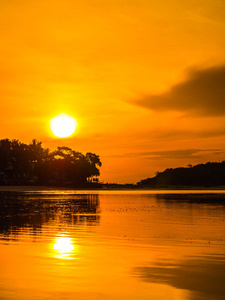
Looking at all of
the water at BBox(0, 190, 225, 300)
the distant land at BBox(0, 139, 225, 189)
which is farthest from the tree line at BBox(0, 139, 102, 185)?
the water at BBox(0, 190, 225, 300)

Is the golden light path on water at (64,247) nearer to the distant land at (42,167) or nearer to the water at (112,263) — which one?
the water at (112,263)

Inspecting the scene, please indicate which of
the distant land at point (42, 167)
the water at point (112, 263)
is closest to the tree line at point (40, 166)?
the distant land at point (42, 167)

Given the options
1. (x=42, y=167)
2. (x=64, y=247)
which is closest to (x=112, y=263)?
(x=64, y=247)

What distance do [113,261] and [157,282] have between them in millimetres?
4060

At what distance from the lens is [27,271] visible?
16.4 m

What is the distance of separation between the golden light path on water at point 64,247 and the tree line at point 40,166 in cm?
12640

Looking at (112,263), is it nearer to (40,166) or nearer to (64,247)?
(64,247)

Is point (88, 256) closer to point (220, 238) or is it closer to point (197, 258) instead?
point (197, 258)

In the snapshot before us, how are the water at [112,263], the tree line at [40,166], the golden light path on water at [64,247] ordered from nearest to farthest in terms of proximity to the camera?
the water at [112,263] < the golden light path on water at [64,247] < the tree line at [40,166]

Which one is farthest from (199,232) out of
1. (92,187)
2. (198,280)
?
(92,187)

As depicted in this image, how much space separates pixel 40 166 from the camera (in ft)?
540

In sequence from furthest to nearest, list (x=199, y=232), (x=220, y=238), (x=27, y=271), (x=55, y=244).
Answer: (x=199, y=232)
(x=220, y=238)
(x=55, y=244)
(x=27, y=271)

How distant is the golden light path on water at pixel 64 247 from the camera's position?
64.4ft

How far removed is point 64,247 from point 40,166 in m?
144
